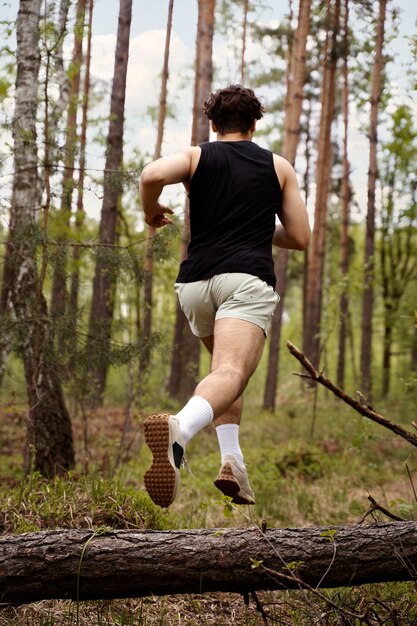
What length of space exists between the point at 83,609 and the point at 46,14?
5.13 meters

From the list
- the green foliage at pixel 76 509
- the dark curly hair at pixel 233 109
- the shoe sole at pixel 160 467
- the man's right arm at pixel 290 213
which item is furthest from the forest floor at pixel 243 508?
the dark curly hair at pixel 233 109

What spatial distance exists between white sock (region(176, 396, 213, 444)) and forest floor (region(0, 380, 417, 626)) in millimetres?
354

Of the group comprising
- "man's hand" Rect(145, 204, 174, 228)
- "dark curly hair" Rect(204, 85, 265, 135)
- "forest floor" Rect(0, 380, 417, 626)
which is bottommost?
"forest floor" Rect(0, 380, 417, 626)

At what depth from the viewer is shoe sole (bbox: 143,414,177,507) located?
2.89 meters

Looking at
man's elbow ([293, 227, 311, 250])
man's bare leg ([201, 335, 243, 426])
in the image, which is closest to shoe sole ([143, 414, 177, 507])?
man's bare leg ([201, 335, 243, 426])

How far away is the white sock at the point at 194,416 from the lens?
120 inches

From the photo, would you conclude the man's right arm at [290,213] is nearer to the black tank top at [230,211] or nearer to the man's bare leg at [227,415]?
the black tank top at [230,211]

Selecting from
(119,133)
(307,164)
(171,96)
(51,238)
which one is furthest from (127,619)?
(307,164)

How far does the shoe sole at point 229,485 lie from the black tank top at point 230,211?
3.40 feet

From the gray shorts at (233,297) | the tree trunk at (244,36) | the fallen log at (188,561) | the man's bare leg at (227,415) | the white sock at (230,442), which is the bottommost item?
the fallen log at (188,561)

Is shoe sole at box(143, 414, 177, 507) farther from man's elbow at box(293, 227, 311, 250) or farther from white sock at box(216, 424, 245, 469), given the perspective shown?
man's elbow at box(293, 227, 311, 250)

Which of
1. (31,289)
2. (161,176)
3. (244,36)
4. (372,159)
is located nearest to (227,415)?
(161,176)

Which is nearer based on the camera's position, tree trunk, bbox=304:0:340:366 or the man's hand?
the man's hand

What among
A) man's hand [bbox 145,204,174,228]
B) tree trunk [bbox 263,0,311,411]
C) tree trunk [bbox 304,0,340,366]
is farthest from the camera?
tree trunk [bbox 304,0,340,366]
